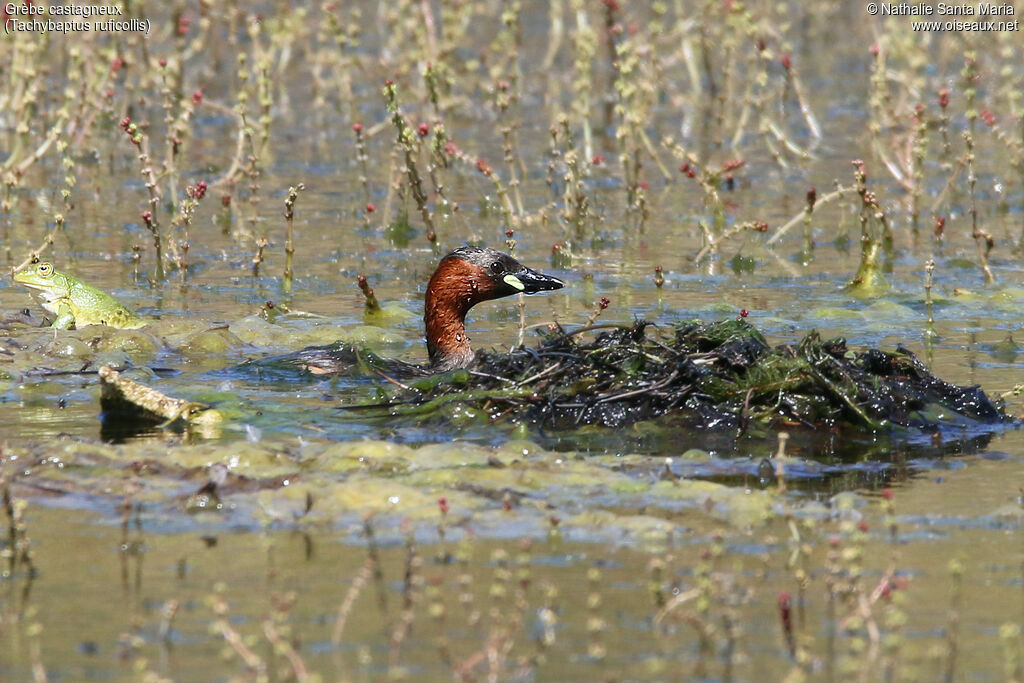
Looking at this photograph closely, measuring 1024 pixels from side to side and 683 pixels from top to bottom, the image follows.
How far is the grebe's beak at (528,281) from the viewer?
915 centimetres

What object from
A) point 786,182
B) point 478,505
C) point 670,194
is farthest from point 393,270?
point 478,505

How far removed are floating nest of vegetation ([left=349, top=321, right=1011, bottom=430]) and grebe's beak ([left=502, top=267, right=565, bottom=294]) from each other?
4.49 ft

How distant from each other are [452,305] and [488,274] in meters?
0.32

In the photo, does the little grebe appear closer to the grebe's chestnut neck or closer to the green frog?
the grebe's chestnut neck

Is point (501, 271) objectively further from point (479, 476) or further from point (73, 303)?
point (479, 476)

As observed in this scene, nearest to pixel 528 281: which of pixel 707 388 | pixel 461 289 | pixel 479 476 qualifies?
pixel 461 289

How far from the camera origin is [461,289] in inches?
354

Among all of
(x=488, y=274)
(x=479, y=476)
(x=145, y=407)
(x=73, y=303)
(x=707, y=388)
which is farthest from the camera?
(x=73, y=303)

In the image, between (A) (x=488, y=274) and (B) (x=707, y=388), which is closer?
(B) (x=707, y=388)

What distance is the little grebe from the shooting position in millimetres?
8602

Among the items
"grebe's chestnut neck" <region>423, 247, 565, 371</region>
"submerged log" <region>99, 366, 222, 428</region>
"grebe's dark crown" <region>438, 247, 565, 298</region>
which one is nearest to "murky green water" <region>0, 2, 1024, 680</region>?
"submerged log" <region>99, 366, 222, 428</region>

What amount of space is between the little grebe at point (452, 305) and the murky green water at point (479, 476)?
0.25m

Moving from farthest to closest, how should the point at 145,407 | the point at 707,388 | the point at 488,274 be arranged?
the point at 488,274, the point at 707,388, the point at 145,407

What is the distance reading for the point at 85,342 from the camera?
8.96m
